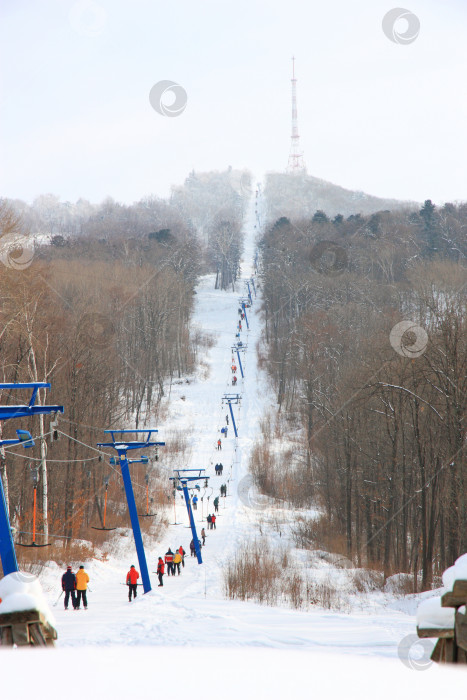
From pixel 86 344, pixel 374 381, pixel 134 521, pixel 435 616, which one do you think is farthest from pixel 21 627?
pixel 86 344

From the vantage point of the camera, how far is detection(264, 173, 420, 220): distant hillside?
165 meters

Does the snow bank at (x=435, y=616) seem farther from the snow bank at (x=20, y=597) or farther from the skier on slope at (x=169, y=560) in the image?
the skier on slope at (x=169, y=560)

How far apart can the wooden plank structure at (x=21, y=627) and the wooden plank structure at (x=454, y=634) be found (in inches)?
113

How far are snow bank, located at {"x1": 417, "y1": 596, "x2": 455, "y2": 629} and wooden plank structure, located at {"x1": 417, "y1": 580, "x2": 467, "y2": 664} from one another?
0.10ft

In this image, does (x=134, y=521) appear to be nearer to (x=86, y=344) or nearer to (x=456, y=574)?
(x=86, y=344)

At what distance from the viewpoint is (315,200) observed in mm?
184375

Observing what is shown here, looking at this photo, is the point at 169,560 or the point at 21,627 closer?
the point at 21,627

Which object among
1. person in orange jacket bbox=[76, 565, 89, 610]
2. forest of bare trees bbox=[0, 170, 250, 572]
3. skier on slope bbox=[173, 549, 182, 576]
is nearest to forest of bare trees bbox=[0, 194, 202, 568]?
forest of bare trees bbox=[0, 170, 250, 572]

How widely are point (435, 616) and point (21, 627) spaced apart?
3.04 meters

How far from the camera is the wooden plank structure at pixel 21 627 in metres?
4.24

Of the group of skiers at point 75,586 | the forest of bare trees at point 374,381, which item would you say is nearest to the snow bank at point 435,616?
the group of skiers at point 75,586

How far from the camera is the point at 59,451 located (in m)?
31.2

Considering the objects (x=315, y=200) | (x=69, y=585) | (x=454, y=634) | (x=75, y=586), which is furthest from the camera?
(x=315, y=200)

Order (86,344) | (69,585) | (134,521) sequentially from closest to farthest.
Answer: (69,585), (134,521), (86,344)
